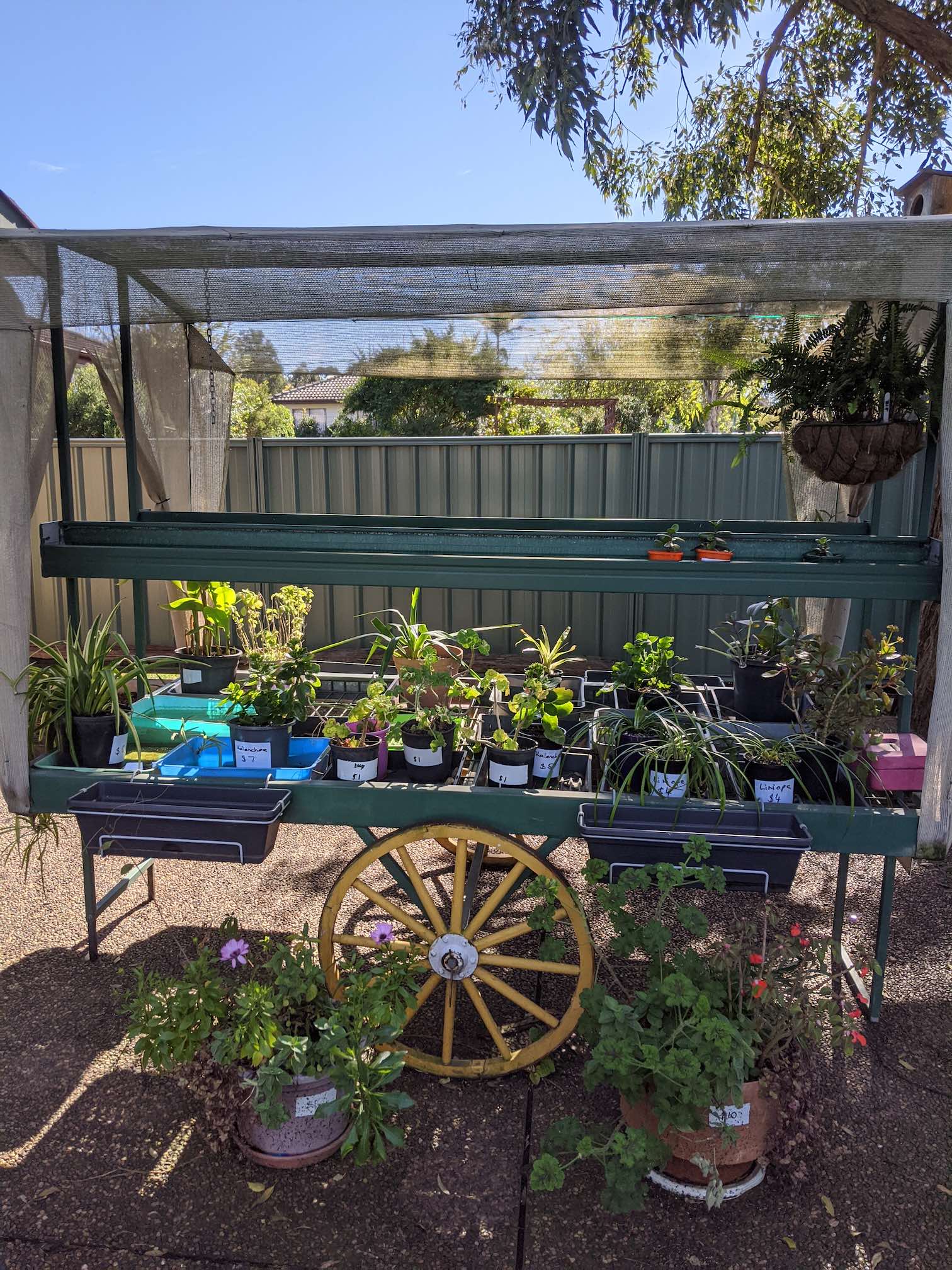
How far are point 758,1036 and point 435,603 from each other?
194 inches

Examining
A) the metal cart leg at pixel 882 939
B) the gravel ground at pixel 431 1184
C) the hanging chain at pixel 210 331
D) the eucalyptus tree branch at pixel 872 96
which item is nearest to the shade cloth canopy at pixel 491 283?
the hanging chain at pixel 210 331

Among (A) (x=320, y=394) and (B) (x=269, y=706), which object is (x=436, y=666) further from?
(A) (x=320, y=394)

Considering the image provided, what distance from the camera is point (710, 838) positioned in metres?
2.12

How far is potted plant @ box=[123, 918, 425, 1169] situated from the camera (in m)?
1.95

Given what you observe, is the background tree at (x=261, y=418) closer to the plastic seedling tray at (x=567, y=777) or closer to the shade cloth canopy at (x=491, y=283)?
the shade cloth canopy at (x=491, y=283)

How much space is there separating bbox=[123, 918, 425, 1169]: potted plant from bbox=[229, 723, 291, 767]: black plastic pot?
1.60 ft

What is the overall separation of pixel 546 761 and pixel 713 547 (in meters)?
0.73

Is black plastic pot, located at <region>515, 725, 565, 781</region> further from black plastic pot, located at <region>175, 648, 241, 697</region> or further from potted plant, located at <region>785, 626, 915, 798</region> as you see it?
black plastic pot, located at <region>175, 648, 241, 697</region>

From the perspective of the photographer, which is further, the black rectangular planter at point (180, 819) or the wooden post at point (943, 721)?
the black rectangular planter at point (180, 819)

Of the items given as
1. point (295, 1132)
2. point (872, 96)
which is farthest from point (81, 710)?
point (872, 96)

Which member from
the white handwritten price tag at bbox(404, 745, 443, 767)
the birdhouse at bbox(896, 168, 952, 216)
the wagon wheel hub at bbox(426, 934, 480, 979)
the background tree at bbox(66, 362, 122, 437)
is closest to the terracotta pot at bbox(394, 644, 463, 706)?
the white handwritten price tag at bbox(404, 745, 443, 767)

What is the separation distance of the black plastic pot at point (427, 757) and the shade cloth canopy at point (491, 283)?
118 centimetres

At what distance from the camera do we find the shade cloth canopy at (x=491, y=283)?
6.43ft

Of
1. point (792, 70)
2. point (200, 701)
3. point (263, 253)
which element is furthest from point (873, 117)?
point (200, 701)
